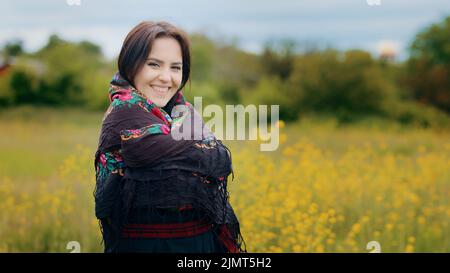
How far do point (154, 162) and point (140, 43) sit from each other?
468mm

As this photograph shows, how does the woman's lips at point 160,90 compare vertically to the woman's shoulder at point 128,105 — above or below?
above

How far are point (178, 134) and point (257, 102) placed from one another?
877 cm

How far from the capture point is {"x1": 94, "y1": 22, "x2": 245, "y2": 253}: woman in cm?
194

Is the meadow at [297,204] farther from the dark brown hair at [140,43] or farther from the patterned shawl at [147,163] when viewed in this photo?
the dark brown hair at [140,43]

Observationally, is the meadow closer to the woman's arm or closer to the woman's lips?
the woman's arm

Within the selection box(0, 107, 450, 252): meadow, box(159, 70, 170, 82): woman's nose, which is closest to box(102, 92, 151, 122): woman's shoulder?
box(159, 70, 170, 82): woman's nose

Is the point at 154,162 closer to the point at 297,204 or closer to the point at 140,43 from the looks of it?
the point at 140,43

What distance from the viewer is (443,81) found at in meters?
9.96

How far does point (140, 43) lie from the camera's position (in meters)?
1.99

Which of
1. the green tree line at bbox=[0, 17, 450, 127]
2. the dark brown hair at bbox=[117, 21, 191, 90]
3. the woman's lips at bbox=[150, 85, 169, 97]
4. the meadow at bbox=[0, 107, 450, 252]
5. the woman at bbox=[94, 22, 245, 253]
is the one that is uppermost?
the green tree line at bbox=[0, 17, 450, 127]

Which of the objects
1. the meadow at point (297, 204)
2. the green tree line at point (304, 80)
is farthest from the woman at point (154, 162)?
the green tree line at point (304, 80)

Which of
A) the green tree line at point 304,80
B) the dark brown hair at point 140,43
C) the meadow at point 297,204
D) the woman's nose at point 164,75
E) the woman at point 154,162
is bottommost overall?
the meadow at point 297,204

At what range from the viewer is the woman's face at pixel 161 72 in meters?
2.02
